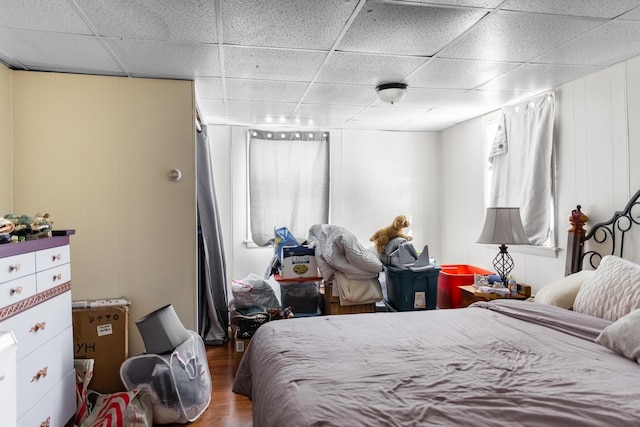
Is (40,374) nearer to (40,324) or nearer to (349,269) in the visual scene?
(40,324)

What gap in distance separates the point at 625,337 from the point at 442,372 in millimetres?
841

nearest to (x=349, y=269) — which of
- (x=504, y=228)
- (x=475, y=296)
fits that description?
(x=475, y=296)

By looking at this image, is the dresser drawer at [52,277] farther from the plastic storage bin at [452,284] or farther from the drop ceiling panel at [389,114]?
the plastic storage bin at [452,284]

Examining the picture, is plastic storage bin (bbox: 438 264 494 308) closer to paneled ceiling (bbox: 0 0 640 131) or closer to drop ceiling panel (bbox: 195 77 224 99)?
paneled ceiling (bbox: 0 0 640 131)

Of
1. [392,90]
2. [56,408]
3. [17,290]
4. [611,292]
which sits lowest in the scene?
[56,408]

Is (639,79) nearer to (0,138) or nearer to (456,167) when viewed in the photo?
(456,167)

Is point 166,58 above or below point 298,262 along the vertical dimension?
above

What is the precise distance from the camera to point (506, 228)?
10.3ft

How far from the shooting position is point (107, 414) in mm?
2236

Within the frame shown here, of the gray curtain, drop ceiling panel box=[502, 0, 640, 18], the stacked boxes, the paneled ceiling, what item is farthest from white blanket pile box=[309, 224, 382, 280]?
drop ceiling panel box=[502, 0, 640, 18]

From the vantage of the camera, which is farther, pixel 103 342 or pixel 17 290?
pixel 103 342

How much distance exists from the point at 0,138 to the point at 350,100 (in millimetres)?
2580

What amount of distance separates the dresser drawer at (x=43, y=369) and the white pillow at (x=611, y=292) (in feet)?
9.21

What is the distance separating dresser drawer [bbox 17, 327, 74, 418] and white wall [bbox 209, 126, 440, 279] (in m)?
2.36
